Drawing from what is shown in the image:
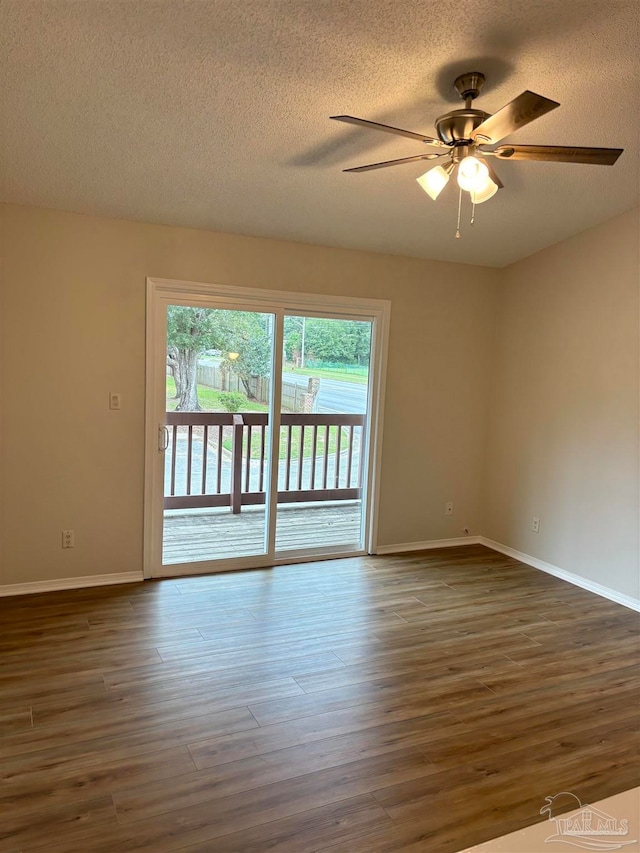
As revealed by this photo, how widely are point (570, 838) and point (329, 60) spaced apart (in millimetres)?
2516

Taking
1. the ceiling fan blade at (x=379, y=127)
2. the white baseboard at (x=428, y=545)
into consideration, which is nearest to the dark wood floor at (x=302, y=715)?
the white baseboard at (x=428, y=545)

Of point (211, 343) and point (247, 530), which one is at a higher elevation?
point (211, 343)

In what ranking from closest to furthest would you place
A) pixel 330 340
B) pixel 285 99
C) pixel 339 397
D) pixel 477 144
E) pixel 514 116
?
1. pixel 514 116
2. pixel 477 144
3. pixel 285 99
4. pixel 330 340
5. pixel 339 397

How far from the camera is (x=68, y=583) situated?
12.2 feet

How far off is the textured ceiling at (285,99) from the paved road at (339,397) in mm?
1206

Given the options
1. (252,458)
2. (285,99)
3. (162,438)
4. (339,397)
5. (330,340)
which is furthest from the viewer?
(339,397)

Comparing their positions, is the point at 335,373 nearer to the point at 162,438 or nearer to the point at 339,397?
the point at 339,397

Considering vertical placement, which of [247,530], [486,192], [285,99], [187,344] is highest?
[285,99]

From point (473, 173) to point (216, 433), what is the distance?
2.59 m

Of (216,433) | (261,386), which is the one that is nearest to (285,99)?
(261,386)

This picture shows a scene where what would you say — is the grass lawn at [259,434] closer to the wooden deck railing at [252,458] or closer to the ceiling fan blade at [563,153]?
the wooden deck railing at [252,458]

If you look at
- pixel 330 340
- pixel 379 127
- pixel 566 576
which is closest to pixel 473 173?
pixel 379 127

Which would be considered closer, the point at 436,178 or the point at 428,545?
the point at 436,178

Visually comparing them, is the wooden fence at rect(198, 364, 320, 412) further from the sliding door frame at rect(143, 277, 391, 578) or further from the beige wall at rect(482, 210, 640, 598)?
the beige wall at rect(482, 210, 640, 598)
